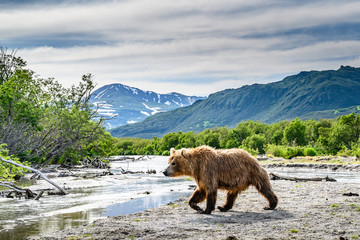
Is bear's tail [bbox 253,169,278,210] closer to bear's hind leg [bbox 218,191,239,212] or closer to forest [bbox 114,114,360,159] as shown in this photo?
Answer: bear's hind leg [bbox 218,191,239,212]

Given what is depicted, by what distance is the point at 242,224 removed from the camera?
11141 mm

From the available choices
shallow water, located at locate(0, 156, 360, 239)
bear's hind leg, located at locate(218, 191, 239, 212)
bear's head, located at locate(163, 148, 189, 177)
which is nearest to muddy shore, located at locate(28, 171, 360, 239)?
bear's hind leg, located at locate(218, 191, 239, 212)

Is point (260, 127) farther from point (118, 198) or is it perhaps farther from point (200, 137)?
point (118, 198)

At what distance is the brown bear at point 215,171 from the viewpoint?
12.8 metres

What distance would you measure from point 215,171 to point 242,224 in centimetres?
227

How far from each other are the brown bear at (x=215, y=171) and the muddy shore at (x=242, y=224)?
729 mm

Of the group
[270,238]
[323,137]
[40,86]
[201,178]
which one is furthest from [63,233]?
[323,137]

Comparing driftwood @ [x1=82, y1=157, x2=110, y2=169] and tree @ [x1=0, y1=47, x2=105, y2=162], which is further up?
tree @ [x1=0, y1=47, x2=105, y2=162]

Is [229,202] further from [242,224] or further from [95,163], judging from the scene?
[95,163]

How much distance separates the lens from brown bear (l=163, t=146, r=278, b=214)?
506 inches

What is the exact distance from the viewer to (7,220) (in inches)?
574

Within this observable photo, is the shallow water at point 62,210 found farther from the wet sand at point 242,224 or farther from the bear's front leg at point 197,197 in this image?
the bear's front leg at point 197,197

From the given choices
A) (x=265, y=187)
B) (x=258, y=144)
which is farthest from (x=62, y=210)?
(x=258, y=144)

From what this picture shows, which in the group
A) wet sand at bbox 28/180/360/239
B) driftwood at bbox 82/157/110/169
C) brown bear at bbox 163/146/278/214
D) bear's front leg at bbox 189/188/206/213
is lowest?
driftwood at bbox 82/157/110/169
